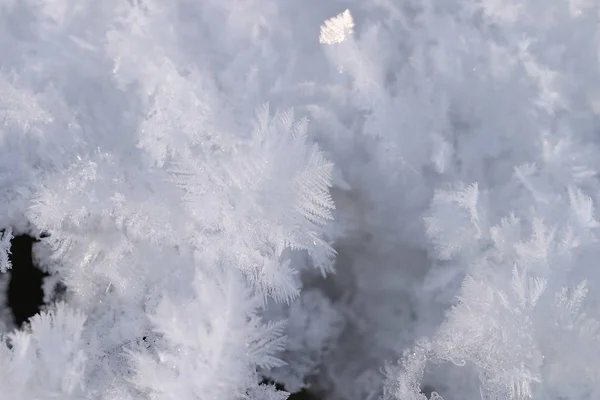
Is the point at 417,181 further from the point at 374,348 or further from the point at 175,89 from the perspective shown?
the point at 175,89

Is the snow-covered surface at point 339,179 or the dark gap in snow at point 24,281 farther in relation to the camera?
the dark gap in snow at point 24,281

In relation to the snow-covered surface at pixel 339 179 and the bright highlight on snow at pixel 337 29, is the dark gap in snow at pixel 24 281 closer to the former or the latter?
the snow-covered surface at pixel 339 179

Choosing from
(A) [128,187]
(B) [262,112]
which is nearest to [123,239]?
(A) [128,187]

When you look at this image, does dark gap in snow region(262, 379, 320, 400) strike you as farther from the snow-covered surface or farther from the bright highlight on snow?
the bright highlight on snow

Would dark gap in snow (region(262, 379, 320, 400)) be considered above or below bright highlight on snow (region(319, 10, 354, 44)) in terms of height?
below

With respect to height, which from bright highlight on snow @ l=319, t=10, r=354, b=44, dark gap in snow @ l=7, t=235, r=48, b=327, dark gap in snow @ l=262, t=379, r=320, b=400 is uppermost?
bright highlight on snow @ l=319, t=10, r=354, b=44

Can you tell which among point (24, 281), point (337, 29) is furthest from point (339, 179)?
point (24, 281)

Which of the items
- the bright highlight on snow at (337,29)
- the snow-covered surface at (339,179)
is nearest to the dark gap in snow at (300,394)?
the snow-covered surface at (339,179)

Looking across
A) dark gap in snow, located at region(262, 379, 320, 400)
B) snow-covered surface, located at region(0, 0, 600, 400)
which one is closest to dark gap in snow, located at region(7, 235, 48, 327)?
snow-covered surface, located at region(0, 0, 600, 400)

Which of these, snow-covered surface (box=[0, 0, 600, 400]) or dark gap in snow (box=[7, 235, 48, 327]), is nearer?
snow-covered surface (box=[0, 0, 600, 400])
